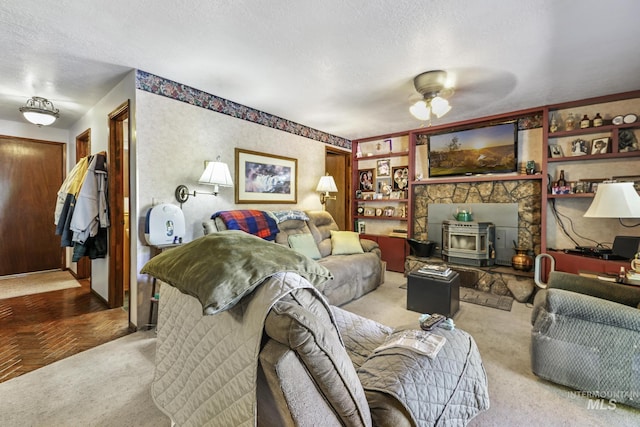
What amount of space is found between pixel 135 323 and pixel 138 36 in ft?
8.11

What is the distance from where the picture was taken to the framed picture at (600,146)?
321 cm

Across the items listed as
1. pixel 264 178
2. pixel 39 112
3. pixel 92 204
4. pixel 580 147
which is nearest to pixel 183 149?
pixel 264 178

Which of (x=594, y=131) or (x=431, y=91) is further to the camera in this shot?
(x=594, y=131)

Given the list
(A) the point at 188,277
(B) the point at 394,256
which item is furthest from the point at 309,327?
(B) the point at 394,256

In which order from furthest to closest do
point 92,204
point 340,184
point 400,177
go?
point 340,184 → point 400,177 → point 92,204

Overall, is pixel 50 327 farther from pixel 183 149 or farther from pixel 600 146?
pixel 600 146

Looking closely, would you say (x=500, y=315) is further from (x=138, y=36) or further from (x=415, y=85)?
(x=138, y=36)

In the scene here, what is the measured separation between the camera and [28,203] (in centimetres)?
446

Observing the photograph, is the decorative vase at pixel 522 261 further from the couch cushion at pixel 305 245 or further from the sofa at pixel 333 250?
the couch cushion at pixel 305 245

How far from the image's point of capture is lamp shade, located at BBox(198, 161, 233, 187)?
2.85 meters

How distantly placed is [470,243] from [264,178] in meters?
3.08

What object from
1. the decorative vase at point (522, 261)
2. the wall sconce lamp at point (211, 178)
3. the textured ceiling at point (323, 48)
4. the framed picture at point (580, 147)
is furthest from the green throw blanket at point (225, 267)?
the framed picture at point (580, 147)

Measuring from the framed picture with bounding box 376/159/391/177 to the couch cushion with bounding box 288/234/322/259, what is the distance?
7.64ft

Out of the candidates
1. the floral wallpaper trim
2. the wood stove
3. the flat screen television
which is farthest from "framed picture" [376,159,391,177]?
the wood stove
